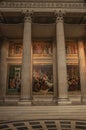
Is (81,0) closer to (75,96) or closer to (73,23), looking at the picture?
(73,23)

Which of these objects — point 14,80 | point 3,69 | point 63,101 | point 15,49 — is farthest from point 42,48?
point 63,101

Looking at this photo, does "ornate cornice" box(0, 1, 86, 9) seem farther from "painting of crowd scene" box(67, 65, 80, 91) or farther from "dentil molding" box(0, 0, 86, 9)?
"painting of crowd scene" box(67, 65, 80, 91)

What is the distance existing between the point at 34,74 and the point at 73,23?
570 cm

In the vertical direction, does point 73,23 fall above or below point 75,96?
above

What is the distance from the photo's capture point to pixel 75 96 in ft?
54.8

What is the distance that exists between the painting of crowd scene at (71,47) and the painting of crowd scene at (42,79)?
7.88 feet

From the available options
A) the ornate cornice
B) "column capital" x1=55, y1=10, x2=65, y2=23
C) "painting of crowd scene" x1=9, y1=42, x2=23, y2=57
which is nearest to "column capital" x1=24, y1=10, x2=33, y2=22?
the ornate cornice

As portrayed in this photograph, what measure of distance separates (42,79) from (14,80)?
8.16ft

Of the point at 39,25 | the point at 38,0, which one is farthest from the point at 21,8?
the point at 39,25

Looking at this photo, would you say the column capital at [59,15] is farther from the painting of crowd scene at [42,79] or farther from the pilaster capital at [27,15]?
the painting of crowd scene at [42,79]

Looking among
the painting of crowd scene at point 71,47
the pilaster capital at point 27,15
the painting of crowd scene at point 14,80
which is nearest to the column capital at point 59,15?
the pilaster capital at point 27,15

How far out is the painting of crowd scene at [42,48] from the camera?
1806cm

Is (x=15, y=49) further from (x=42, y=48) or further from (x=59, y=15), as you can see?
(x=59, y=15)

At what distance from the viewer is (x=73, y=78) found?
56.9 feet
